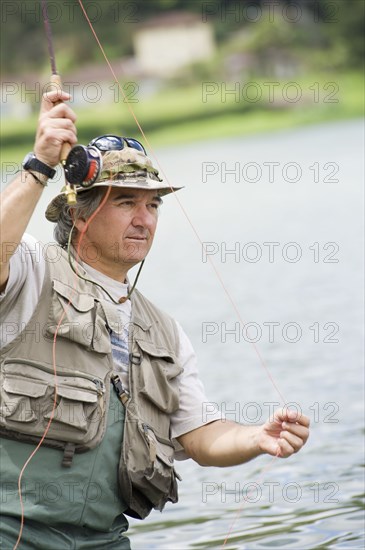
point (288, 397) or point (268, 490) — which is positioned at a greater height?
point (288, 397)

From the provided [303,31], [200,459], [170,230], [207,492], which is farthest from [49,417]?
[303,31]

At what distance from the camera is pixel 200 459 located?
391cm

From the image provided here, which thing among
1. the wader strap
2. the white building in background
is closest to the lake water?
the wader strap

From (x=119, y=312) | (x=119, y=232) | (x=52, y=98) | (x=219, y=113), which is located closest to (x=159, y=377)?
(x=119, y=312)

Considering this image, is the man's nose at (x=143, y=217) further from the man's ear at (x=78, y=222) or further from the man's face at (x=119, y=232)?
the man's ear at (x=78, y=222)

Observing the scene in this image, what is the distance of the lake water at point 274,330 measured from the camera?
5.73 meters

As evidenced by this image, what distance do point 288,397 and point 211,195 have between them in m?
17.2

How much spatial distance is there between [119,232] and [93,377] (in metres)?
0.46

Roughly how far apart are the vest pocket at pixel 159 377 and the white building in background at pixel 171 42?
70.3 m

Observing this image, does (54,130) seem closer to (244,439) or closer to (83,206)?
(83,206)

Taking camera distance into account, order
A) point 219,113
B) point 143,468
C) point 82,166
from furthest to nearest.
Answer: point 219,113 → point 143,468 → point 82,166

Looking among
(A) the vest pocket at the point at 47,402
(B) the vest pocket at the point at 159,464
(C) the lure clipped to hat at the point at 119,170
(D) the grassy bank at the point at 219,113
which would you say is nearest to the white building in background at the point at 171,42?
(D) the grassy bank at the point at 219,113

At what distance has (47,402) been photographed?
3.48 metres

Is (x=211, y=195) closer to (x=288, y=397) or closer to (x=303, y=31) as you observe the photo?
(x=288, y=397)
